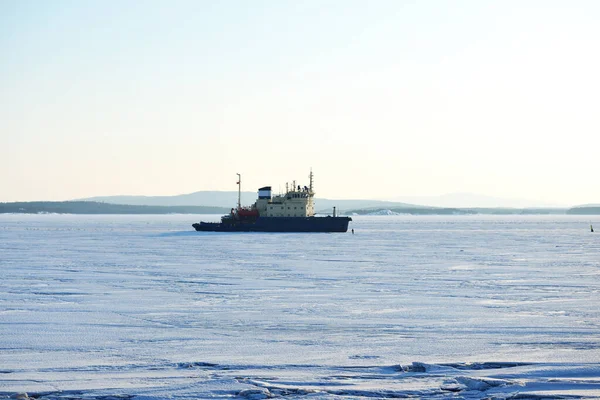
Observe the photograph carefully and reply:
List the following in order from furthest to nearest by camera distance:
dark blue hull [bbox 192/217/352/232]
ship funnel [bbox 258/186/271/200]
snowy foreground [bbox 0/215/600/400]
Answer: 1. ship funnel [bbox 258/186/271/200]
2. dark blue hull [bbox 192/217/352/232]
3. snowy foreground [bbox 0/215/600/400]

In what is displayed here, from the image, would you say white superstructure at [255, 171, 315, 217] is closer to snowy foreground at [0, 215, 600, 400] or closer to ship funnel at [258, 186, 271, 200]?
ship funnel at [258, 186, 271, 200]

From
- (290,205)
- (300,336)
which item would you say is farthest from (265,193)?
(300,336)

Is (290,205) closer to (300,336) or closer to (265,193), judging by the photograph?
(265,193)

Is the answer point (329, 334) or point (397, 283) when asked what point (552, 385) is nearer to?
point (329, 334)

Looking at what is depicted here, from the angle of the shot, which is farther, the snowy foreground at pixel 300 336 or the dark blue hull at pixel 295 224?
the dark blue hull at pixel 295 224

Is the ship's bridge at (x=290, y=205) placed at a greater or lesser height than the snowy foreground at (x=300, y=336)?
greater

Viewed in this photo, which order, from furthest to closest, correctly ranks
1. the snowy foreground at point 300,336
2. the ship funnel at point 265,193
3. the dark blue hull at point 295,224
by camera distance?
1. the ship funnel at point 265,193
2. the dark blue hull at point 295,224
3. the snowy foreground at point 300,336

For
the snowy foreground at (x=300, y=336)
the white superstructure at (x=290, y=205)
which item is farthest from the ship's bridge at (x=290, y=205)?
the snowy foreground at (x=300, y=336)

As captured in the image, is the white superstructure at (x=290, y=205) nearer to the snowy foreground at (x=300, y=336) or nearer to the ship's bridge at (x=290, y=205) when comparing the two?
the ship's bridge at (x=290, y=205)

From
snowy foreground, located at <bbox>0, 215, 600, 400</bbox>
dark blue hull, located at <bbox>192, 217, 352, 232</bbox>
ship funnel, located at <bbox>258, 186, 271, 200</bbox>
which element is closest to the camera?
snowy foreground, located at <bbox>0, 215, 600, 400</bbox>

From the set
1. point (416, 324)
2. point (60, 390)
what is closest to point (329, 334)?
point (416, 324)

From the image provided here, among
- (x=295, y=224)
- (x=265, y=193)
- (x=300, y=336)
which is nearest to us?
(x=300, y=336)

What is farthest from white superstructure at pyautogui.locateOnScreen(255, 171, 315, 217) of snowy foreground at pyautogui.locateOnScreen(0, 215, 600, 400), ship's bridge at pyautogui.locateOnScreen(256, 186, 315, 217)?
snowy foreground at pyautogui.locateOnScreen(0, 215, 600, 400)

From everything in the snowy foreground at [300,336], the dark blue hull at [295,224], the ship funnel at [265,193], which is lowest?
the snowy foreground at [300,336]
